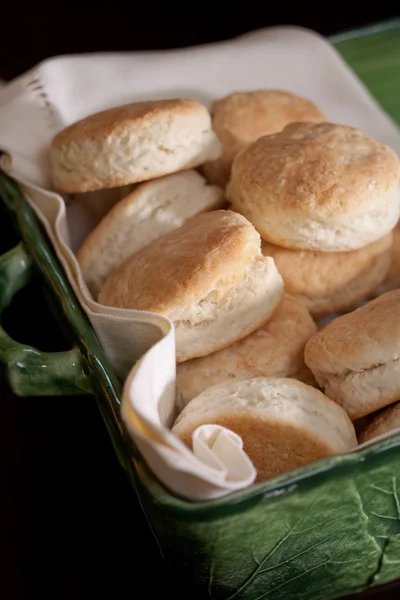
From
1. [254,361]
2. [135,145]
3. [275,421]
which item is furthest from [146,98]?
[275,421]

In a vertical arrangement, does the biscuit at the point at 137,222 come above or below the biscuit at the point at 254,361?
above

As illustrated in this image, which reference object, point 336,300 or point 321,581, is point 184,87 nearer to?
point 336,300


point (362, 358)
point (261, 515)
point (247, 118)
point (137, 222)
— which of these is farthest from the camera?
point (247, 118)

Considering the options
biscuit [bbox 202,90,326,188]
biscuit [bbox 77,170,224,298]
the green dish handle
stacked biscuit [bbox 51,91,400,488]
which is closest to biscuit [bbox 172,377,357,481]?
stacked biscuit [bbox 51,91,400,488]

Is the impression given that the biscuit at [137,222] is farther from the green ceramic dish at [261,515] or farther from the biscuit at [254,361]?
the biscuit at [254,361]

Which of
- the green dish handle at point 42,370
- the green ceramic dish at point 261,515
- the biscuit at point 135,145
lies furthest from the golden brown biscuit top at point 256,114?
the green dish handle at point 42,370

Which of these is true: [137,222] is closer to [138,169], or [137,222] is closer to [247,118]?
[138,169]

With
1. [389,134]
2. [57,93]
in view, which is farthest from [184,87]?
[389,134]
